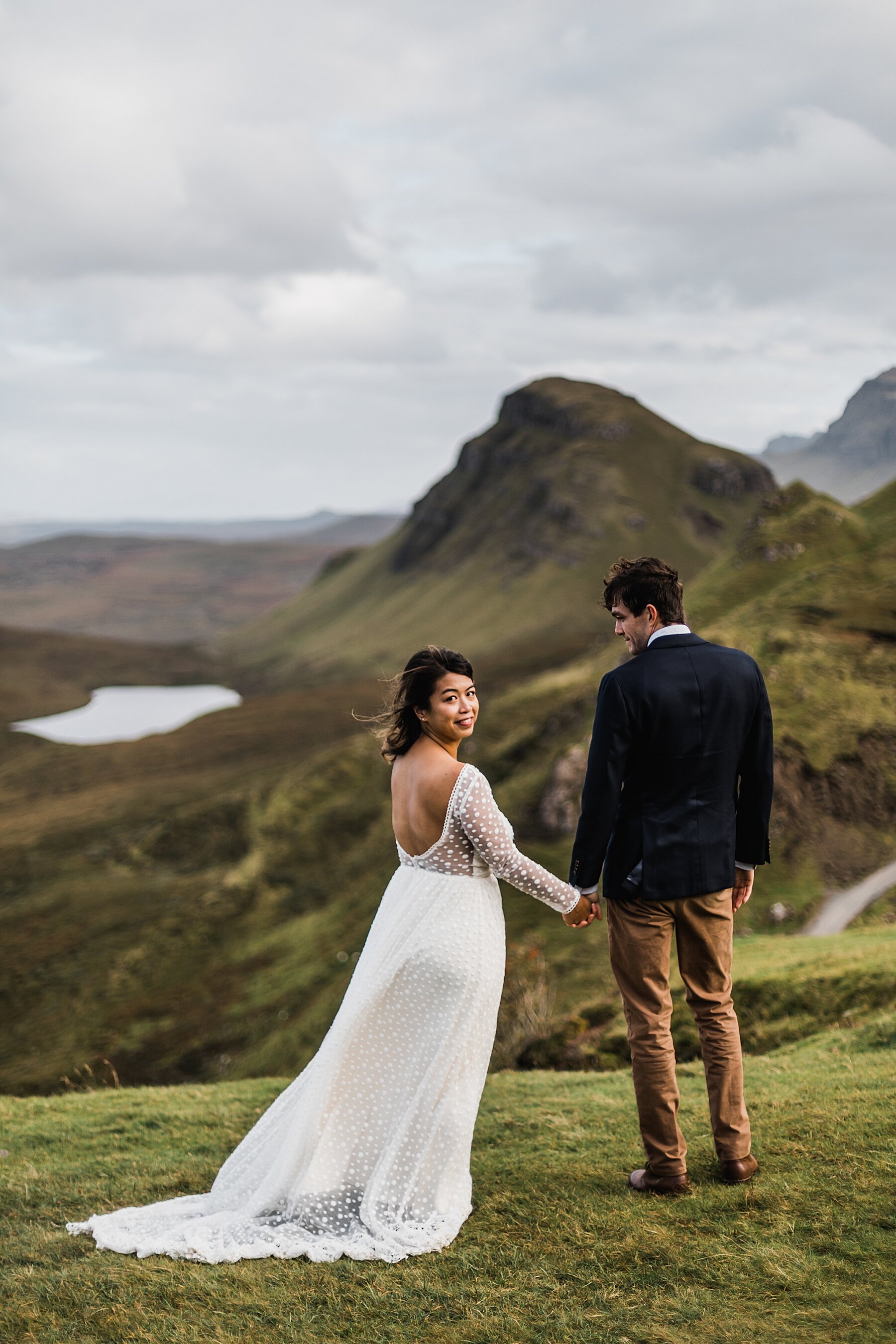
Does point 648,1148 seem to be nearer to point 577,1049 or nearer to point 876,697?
point 577,1049

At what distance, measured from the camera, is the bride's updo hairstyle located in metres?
Result: 6.79

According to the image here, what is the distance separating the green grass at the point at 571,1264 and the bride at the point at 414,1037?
406mm

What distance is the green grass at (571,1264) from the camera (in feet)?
17.3

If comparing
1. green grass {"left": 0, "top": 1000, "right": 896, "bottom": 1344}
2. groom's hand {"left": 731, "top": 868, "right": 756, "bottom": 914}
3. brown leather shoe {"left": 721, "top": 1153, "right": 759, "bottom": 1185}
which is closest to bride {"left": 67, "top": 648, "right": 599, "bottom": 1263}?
green grass {"left": 0, "top": 1000, "right": 896, "bottom": 1344}

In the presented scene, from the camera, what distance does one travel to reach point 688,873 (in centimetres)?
644

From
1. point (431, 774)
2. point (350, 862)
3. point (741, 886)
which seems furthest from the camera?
point (350, 862)

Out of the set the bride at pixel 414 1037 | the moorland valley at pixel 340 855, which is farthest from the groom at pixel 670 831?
the moorland valley at pixel 340 855

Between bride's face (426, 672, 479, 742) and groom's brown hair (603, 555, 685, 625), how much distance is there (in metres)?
1.15

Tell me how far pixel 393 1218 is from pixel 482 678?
112751 millimetres

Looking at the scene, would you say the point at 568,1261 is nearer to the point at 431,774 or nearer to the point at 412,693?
the point at 431,774

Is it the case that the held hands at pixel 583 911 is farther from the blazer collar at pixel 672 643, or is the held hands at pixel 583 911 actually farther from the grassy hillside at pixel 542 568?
the grassy hillside at pixel 542 568

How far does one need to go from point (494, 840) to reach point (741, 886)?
1.75 metres

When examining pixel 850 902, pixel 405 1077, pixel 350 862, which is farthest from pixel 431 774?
pixel 350 862

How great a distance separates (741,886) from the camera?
6855 mm
